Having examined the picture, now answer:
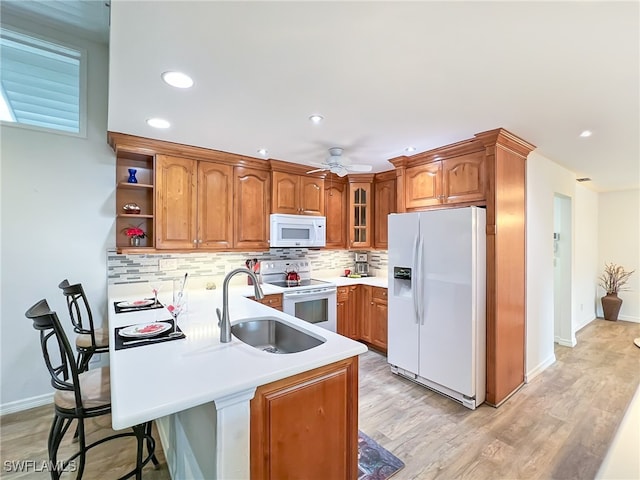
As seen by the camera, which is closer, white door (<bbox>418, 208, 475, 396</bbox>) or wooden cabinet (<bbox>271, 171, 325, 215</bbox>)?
white door (<bbox>418, 208, 475, 396</bbox>)

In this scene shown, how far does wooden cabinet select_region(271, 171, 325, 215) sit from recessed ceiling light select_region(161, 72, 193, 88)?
1.80m

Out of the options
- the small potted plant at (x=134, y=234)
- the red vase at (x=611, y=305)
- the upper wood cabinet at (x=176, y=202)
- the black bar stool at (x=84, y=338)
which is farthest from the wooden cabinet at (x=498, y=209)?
the red vase at (x=611, y=305)

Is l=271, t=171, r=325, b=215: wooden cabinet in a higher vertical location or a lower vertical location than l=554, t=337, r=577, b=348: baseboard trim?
higher

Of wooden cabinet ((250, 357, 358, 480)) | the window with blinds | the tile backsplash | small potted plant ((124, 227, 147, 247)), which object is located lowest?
wooden cabinet ((250, 357, 358, 480))

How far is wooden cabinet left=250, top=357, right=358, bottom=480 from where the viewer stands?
1.23 meters

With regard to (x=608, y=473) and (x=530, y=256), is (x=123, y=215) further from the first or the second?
(x=530, y=256)

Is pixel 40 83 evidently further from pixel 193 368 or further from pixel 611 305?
pixel 611 305

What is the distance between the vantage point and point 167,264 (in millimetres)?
3186

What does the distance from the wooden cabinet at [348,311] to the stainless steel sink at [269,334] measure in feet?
6.14

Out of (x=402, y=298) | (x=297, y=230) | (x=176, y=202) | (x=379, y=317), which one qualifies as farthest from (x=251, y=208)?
(x=379, y=317)

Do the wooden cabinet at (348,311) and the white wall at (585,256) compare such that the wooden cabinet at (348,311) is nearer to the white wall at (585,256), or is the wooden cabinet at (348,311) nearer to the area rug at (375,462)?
the area rug at (375,462)

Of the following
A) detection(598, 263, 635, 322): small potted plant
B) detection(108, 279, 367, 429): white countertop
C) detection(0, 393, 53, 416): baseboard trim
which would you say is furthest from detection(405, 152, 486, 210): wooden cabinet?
detection(598, 263, 635, 322): small potted plant

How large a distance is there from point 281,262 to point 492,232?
251cm

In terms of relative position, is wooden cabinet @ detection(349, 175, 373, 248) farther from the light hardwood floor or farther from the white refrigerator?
the light hardwood floor
